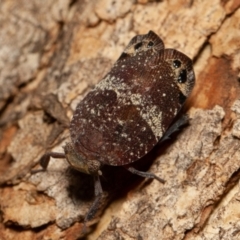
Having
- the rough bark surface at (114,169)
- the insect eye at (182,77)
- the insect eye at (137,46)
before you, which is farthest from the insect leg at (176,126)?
the insect eye at (137,46)

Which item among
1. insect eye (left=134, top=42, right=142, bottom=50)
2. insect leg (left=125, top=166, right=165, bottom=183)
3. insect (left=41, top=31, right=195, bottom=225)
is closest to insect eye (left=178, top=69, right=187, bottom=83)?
insect (left=41, top=31, right=195, bottom=225)

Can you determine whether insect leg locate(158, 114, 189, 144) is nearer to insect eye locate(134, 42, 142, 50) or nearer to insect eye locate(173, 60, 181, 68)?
insect eye locate(173, 60, 181, 68)

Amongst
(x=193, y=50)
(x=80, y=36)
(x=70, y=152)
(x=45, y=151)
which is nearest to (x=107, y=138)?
(x=70, y=152)

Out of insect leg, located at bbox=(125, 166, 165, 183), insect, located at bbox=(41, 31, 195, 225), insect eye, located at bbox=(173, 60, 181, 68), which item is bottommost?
insect leg, located at bbox=(125, 166, 165, 183)

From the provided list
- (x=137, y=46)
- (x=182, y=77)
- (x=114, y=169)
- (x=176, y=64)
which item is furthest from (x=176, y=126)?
(x=137, y=46)

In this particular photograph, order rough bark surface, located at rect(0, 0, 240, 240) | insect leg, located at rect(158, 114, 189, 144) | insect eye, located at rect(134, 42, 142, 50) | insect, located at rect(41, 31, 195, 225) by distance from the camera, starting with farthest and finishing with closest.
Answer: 1. insect eye, located at rect(134, 42, 142, 50)
2. insect leg, located at rect(158, 114, 189, 144)
3. insect, located at rect(41, 31, 195, 225)
4. rough bark surface, located at rect(0, 0, 240, 240)

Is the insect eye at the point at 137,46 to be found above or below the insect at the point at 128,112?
above

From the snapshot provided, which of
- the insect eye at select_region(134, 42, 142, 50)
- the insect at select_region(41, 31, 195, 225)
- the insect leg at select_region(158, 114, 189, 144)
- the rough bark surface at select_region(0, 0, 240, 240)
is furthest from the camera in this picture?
the insect eye at select_region(134, 42, 142, 50)

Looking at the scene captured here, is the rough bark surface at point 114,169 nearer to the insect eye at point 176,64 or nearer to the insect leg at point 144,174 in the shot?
the insect leg at point 144,174
